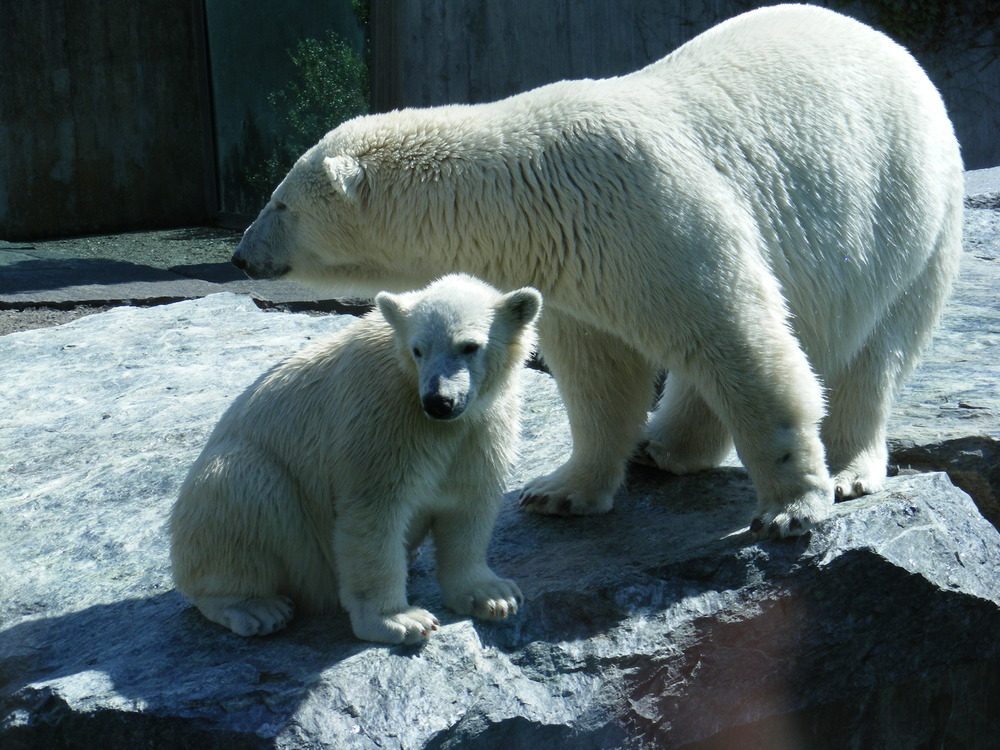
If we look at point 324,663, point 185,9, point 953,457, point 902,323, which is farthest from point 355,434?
point 185,9

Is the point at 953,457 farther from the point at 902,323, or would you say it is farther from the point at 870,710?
the point at 870,710

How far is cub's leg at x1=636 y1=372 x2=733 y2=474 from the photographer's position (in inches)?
143

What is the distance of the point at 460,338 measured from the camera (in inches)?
92.7

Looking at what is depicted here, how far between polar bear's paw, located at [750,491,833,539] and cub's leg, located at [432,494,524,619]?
73 centimetres

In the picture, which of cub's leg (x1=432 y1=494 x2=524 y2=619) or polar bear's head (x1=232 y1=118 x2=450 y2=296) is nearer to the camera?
cub's leg (x1=432 y1=494 x2=524 y2=619)

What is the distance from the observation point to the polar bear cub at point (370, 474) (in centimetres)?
242

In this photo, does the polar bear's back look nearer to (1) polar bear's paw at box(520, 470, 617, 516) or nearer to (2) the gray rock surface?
(2) the gray rock surface

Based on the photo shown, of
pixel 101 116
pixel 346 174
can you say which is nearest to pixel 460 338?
pixel 346 174

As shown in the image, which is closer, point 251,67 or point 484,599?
point 484,599

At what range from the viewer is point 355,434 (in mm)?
2490

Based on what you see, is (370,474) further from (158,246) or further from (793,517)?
(158,246)

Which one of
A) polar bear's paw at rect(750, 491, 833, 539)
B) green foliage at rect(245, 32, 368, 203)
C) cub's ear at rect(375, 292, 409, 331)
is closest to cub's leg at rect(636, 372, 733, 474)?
polar bear's paw at rect(750, 491, 833, 539)

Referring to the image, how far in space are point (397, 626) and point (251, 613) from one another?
1.36 feet

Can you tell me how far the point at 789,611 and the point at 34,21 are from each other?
957cm
